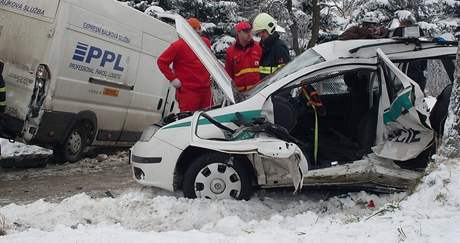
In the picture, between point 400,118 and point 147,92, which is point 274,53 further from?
point 147,92

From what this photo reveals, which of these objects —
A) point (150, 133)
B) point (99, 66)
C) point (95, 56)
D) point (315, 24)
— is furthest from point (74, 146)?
point (315, 24)

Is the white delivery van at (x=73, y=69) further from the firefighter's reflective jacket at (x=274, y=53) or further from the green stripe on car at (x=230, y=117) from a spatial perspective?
the green stripe on car at (x=230, y=117)

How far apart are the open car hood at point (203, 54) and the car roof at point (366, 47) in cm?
109

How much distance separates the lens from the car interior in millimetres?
5887

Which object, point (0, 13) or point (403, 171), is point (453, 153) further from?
point (0, 13)

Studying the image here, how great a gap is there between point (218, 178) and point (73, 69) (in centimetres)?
364

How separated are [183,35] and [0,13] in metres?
3.91

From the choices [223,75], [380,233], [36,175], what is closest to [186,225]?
[223,75]

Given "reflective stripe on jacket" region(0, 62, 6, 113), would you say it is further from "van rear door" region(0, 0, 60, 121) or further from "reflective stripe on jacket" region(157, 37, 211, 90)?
"reflective stripe on jacket" region(157, 37, 211, 90)

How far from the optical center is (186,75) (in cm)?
744

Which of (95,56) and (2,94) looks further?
(95,56)

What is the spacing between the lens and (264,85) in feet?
20.2

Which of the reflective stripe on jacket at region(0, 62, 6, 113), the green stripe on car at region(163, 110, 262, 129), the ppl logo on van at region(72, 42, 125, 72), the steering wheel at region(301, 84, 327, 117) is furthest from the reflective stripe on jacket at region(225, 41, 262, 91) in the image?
the reflective stripe on jacket at region(0, 62, 6, 113)

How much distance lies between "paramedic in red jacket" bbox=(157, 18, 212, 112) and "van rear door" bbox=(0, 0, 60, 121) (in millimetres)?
1881
